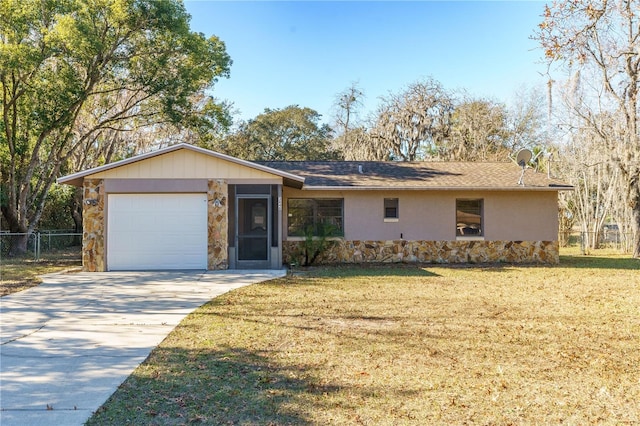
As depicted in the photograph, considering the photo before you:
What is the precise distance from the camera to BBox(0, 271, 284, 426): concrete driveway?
151 inches

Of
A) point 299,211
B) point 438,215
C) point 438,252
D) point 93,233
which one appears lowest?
point 438,252

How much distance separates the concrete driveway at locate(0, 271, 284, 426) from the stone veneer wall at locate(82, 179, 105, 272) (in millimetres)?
1223

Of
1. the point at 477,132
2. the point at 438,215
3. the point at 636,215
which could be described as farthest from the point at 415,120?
the point at 438,215

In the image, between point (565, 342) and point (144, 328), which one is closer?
point (565, 342)

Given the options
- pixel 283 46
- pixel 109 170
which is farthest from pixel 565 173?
pixel 109 170

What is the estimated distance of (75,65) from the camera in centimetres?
1656

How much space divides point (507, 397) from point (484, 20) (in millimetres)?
12376

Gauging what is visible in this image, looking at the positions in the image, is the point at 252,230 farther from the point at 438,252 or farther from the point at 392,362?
the point at 392,362

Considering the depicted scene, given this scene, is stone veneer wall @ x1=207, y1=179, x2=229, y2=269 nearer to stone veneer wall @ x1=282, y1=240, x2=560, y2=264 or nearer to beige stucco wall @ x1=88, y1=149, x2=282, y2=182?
beige stucco wall @ x1=88, y1=149, x2=282, y2=182

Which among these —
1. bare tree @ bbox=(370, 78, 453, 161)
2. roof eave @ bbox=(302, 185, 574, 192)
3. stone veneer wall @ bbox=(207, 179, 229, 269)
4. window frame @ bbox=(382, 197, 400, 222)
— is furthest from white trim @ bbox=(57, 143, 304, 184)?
bare tree @ bbox=(370, 78, 453, 161)

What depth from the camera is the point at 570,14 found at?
633 cm

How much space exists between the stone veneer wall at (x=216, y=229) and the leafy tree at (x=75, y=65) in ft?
20.7

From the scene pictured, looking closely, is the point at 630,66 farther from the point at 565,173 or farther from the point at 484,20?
the point at 565,173

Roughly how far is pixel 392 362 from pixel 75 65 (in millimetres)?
16994
